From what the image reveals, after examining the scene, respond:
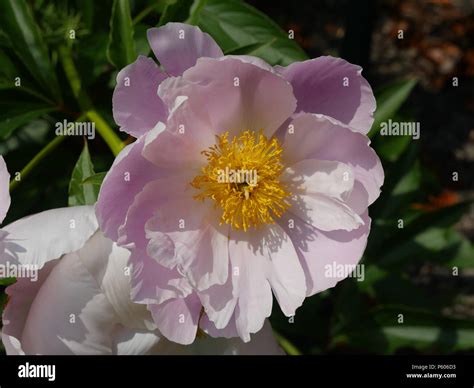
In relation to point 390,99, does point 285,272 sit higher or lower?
lower

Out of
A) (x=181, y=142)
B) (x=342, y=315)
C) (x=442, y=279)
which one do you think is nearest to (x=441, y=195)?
(x=442, y=279)

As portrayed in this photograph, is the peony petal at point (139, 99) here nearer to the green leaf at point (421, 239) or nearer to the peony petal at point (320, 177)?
the peony petal at point (320, 177)

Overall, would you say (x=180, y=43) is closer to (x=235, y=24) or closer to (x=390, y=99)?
(x=235, y=24)

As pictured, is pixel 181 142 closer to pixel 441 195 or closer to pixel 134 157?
pixel 134 157

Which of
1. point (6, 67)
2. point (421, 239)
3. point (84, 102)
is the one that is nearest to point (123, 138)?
point (84, 102)

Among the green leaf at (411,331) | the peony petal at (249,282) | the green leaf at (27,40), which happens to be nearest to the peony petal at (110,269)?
the peony petal at (249,282)
